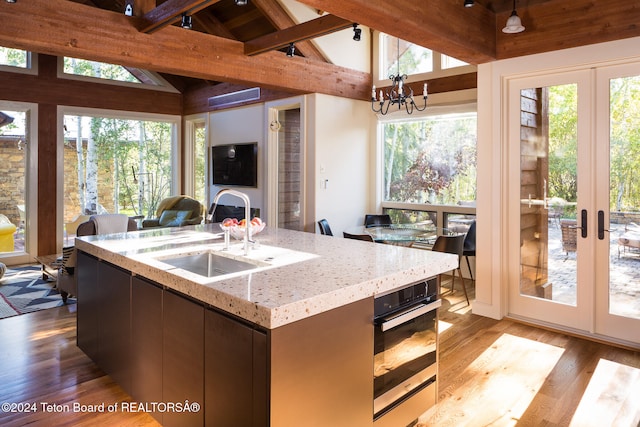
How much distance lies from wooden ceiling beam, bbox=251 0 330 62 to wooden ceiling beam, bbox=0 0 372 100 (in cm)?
18

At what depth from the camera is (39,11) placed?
344 cm

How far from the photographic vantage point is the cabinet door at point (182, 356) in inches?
73.9

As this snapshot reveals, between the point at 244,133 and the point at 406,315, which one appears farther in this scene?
the point at 244,133

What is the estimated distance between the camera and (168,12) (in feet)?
11.7

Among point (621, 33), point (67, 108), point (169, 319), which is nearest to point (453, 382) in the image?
point (169, 319)

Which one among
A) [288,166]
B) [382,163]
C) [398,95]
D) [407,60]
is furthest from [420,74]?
[288,166]

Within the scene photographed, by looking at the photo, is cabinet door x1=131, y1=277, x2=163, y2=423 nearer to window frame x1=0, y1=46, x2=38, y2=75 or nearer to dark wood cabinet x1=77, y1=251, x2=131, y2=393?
dark wood cabinet x1=77, y1=251, x2=131, y2=393

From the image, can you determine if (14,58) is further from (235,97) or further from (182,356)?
(182,356)

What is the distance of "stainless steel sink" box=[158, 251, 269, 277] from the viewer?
2445 mm

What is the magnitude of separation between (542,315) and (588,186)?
116 centimetres

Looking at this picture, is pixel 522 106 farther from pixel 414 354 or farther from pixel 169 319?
pixel 169 319

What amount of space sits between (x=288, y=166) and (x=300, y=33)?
8.32 ft

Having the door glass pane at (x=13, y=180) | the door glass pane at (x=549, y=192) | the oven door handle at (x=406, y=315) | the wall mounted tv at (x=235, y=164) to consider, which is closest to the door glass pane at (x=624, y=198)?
the door glass pane at (x=549, y=192)

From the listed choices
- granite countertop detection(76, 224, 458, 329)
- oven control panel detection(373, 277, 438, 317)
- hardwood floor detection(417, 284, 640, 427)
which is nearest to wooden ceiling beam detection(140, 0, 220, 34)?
granite countertop detection(76, 224, 458, 329)
